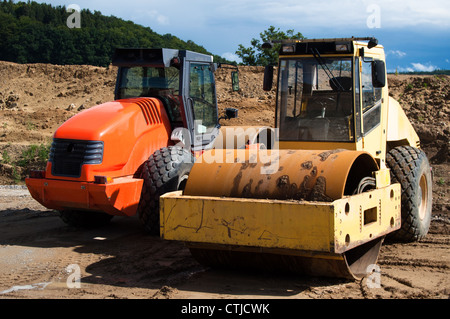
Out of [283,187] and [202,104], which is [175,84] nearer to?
[202,104]

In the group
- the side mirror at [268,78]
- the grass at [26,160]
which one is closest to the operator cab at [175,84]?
the side mirror at [268,78]

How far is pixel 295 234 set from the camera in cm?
557

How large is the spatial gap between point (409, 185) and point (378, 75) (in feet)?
5.02

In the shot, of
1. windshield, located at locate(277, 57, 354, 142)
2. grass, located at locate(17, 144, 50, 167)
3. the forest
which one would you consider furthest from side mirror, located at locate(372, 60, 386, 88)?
the forest

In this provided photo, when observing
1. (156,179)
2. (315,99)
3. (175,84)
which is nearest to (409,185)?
(315,99)

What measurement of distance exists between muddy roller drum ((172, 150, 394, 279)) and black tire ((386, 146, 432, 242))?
128cm

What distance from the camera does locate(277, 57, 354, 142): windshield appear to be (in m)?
7.56

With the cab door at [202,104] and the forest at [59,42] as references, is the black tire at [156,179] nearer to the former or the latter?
the cab door at [202,104]

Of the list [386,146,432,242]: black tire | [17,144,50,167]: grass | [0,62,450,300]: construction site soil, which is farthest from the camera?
[17,144,50,167]: grass

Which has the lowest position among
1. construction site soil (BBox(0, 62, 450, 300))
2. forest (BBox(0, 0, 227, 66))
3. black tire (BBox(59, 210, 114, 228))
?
construction site soil (BBox(0, 62, 450, 300))

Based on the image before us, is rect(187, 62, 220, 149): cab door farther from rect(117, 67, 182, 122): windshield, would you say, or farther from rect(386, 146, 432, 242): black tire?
rect(386, 146, 432, 242): black tire

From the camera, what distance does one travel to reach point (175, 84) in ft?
30.5

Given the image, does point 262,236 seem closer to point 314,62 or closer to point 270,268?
point 270,268

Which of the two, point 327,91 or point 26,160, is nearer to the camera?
point 327,91
